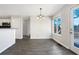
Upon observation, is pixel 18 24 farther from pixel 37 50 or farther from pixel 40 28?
pixel 37 50

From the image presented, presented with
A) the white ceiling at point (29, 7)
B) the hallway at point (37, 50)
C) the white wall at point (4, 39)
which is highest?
the white ceiling at point (29, 7)

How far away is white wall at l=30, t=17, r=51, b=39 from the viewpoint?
9.91m

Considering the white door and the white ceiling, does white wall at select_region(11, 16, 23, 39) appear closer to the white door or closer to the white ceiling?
the white ceiling

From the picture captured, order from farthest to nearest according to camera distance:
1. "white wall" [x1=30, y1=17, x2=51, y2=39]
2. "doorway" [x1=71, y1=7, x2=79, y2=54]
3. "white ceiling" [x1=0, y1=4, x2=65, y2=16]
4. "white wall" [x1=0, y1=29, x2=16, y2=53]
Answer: "white wall" [x1=30, y1=17, x2=51, y2=39]
"white ceiling" [x1=0, y1=4, x2=65, y2=16]
"white wall" [x1=0, y1=29, x2=16, y2=53]
"doorway" [x1=71, y1=7, x2=79, y2=54]

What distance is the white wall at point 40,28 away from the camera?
991 centimetres

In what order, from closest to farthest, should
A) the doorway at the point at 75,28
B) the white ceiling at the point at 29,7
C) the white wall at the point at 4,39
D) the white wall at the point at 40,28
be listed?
the doorway at the point at 75,28 < the white wall at the point at 4,39 < the white ceiling at the point at 29,7 < the white wall at the point at 40,28

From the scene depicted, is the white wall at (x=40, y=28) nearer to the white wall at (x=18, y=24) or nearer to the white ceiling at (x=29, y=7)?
the white wall at (x=18, y=24)

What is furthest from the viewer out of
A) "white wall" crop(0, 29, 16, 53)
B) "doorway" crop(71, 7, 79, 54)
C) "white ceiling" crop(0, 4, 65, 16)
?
"white ceiling" crop(0, 4, 65, 16)

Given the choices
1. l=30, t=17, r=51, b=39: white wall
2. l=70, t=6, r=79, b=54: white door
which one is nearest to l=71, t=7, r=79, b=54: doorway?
l=70, t=6, r=79, b=54: white door

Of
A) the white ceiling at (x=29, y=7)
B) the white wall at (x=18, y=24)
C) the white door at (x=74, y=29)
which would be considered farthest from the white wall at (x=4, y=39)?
the white wall at (x=18, y=24)

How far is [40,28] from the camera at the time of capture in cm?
999
